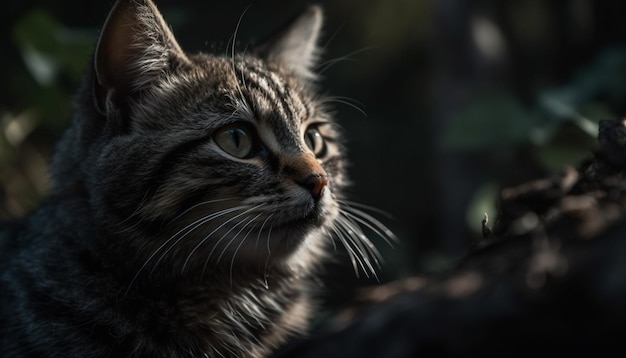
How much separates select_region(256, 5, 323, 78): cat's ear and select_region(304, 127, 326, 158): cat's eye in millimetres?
306

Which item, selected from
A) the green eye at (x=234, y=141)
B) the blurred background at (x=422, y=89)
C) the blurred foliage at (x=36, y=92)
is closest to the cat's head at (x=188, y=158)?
the green eye at (x=234, y=141)

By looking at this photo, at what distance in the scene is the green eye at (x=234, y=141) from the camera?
140 cm

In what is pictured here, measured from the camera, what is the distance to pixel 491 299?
0.68m

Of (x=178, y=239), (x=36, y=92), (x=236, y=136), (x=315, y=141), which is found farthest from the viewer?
(x=36, y=92)

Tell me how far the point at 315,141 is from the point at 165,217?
45 centimetres

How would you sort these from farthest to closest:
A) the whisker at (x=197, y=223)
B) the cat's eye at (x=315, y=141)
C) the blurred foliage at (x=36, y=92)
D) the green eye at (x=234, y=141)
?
1. the blurred foliage at (x=36, y=92)
2. the cat's eye at (x=315, y=141)
3. the green eye at (x=234, y=141)
4. the whisker at (x=197, y=223)

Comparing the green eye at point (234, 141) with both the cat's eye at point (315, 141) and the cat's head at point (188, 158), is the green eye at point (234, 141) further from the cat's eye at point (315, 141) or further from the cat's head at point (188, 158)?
the cat's eye at point (315, 141)

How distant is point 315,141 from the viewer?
5.31ft

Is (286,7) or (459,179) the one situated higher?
(286,7)

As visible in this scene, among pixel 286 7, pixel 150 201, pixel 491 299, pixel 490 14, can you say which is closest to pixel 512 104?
pixel 490 14

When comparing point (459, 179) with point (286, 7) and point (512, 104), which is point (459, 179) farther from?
point (286, 7)

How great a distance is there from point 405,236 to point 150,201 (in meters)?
1.70

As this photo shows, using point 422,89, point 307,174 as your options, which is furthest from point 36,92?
point 422,89

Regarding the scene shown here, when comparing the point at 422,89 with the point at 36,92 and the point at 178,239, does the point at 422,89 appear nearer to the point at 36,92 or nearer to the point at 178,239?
the point at 36,92
